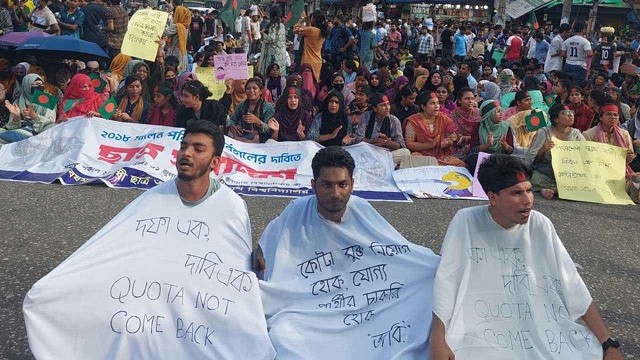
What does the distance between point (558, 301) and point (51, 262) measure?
3.41 metres

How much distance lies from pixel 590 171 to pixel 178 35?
7.02 metres

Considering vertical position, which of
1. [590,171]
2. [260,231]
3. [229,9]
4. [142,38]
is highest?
[229,9]

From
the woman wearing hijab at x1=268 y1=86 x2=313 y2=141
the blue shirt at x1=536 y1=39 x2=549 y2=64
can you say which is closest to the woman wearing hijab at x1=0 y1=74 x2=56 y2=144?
the woman wearing hijab at x1=268 y1=86 x2=313 y2=141

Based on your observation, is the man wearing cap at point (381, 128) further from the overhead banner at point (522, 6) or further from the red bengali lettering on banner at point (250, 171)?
the overhead banner at point (522, 6)

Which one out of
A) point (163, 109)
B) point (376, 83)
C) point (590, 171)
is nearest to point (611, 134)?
point (590, 171)

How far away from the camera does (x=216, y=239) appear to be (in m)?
3.31

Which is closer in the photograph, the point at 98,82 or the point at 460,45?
the point at 98,82

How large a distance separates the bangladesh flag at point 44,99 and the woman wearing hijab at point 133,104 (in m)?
0.80

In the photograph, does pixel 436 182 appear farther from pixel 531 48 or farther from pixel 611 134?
pixel 531 48

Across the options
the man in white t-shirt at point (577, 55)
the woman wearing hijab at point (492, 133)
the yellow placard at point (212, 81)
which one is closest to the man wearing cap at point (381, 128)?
the woman wearing hijab at point (492, 133)

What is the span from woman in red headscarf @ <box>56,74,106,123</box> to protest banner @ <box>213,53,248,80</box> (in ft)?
5.06

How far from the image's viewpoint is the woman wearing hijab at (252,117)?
26.6ft

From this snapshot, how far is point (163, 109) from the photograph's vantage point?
8.24 meters

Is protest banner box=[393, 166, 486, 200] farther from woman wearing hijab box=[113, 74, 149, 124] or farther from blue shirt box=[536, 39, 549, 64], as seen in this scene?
blue shirt box=[536, 39, 549, 64]
